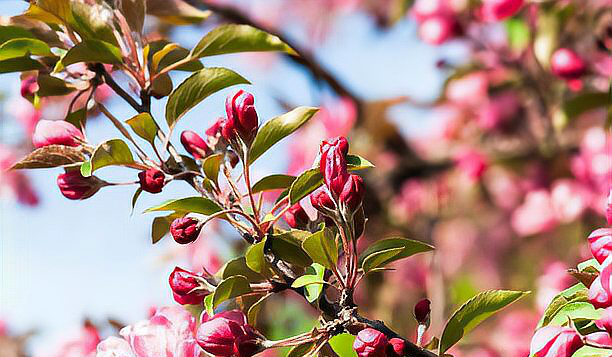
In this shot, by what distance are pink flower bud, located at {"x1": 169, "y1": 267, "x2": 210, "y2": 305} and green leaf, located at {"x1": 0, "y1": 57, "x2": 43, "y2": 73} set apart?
1.03 feet

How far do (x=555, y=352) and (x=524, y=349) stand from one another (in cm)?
150

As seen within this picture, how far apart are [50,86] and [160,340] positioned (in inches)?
13.2

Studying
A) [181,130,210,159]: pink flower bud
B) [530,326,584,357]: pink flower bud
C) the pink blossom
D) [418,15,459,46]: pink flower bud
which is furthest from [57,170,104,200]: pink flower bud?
the pink blossom

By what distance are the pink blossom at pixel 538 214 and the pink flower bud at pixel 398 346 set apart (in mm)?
1939

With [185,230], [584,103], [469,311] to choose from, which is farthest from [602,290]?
[584,103]

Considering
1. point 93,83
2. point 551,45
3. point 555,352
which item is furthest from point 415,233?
point 555,352

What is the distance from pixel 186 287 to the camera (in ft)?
2.53

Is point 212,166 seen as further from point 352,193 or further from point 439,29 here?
point 439,29

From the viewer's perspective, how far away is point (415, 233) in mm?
2645

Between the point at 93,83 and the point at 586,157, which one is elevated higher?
the point at 93,83

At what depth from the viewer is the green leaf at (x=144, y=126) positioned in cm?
82

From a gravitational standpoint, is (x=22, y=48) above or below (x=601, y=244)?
above

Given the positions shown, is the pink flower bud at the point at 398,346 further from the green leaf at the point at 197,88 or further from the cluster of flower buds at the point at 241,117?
the green leaf at the point at 197,88

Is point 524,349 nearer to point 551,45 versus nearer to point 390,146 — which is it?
point 551,45
